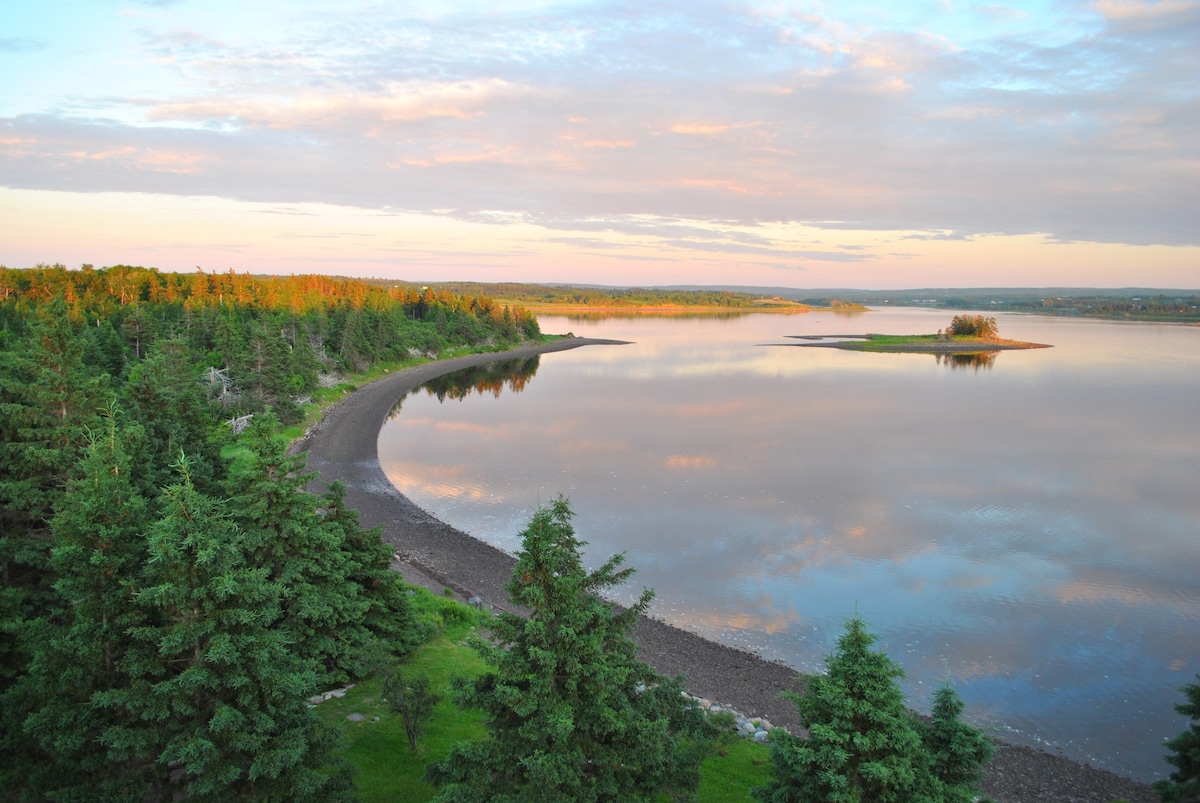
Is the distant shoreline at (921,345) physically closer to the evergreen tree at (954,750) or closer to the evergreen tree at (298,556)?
the evergreen tree at (298,556)

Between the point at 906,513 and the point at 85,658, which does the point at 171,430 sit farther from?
the point at 906,513

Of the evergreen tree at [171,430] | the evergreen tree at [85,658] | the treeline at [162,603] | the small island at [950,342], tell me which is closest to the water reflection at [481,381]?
the evergreen tree at [171,430]

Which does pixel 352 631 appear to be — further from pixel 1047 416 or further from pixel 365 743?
pixel 1047 416

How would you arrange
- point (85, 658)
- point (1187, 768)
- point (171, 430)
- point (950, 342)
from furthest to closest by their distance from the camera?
point (950, 342) → point (171, 430) → point (1187, 768) → point (85, 658)

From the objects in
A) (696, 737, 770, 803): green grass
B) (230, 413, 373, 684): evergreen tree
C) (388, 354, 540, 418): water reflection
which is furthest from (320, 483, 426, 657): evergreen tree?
(388, 354, 540, 418): water reflection

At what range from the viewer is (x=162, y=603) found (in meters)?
9.32

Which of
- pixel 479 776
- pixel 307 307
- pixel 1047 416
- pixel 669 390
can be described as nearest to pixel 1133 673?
pixel 479 776

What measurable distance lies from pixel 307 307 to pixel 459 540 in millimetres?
70537

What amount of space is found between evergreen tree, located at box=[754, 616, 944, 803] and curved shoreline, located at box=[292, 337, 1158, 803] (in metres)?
8.05

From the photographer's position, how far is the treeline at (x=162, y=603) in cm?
971

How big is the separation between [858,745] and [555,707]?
3749 millimetres

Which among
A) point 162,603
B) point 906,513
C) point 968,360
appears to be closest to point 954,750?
→ point 162,603

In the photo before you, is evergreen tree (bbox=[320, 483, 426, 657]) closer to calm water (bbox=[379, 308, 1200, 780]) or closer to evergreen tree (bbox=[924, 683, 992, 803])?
calm water (bbox=[379, 308, 1200, 780])

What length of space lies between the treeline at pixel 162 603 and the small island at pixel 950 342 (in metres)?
118
